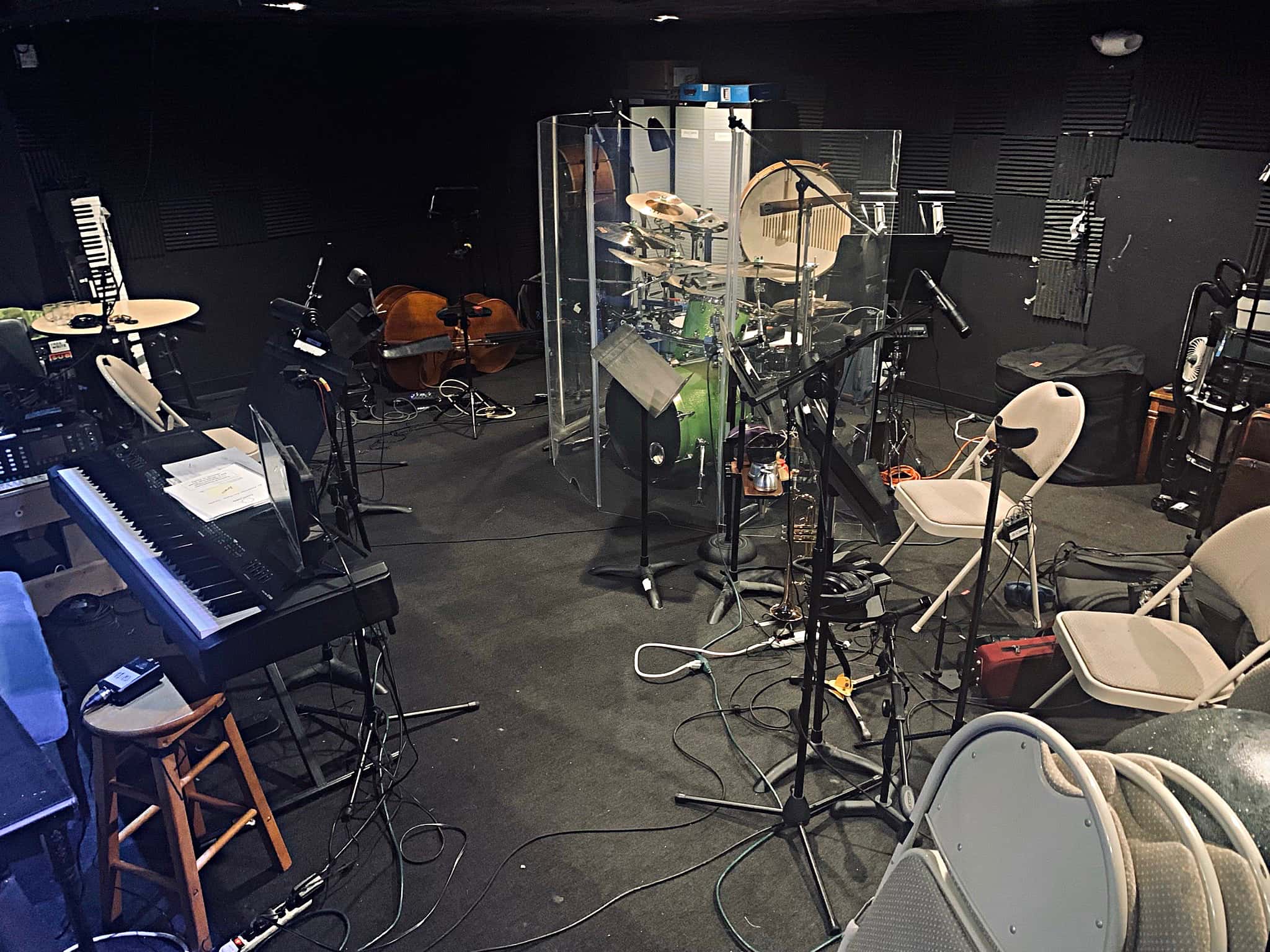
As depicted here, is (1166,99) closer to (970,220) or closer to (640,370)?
(970,220)

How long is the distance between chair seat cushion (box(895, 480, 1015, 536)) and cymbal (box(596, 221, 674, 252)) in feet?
5.22

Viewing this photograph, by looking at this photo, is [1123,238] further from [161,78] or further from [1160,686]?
[161,78]

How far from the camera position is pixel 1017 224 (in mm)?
5441

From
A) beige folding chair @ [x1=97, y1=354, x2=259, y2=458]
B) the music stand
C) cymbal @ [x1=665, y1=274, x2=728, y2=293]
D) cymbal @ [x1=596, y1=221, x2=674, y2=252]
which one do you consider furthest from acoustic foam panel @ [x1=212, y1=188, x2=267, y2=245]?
the music stand

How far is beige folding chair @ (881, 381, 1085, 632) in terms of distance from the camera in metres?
3.33

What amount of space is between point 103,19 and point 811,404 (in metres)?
5.15

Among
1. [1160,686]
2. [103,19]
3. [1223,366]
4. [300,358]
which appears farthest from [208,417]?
[1223,366]

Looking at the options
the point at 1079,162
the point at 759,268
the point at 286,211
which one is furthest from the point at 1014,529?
the point at 286,211

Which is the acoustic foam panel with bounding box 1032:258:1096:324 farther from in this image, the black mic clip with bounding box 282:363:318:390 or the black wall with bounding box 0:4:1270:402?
the black mic clip with bounding box 282:363:318:390

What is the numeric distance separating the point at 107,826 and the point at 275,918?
49cm

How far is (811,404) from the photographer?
2.59 m

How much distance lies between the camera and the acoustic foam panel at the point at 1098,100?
15.8ft

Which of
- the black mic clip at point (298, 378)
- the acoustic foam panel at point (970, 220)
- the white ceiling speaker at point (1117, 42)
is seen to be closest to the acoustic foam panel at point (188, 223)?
the black mic clip at point (298, 378)

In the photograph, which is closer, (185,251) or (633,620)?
(633,620)
